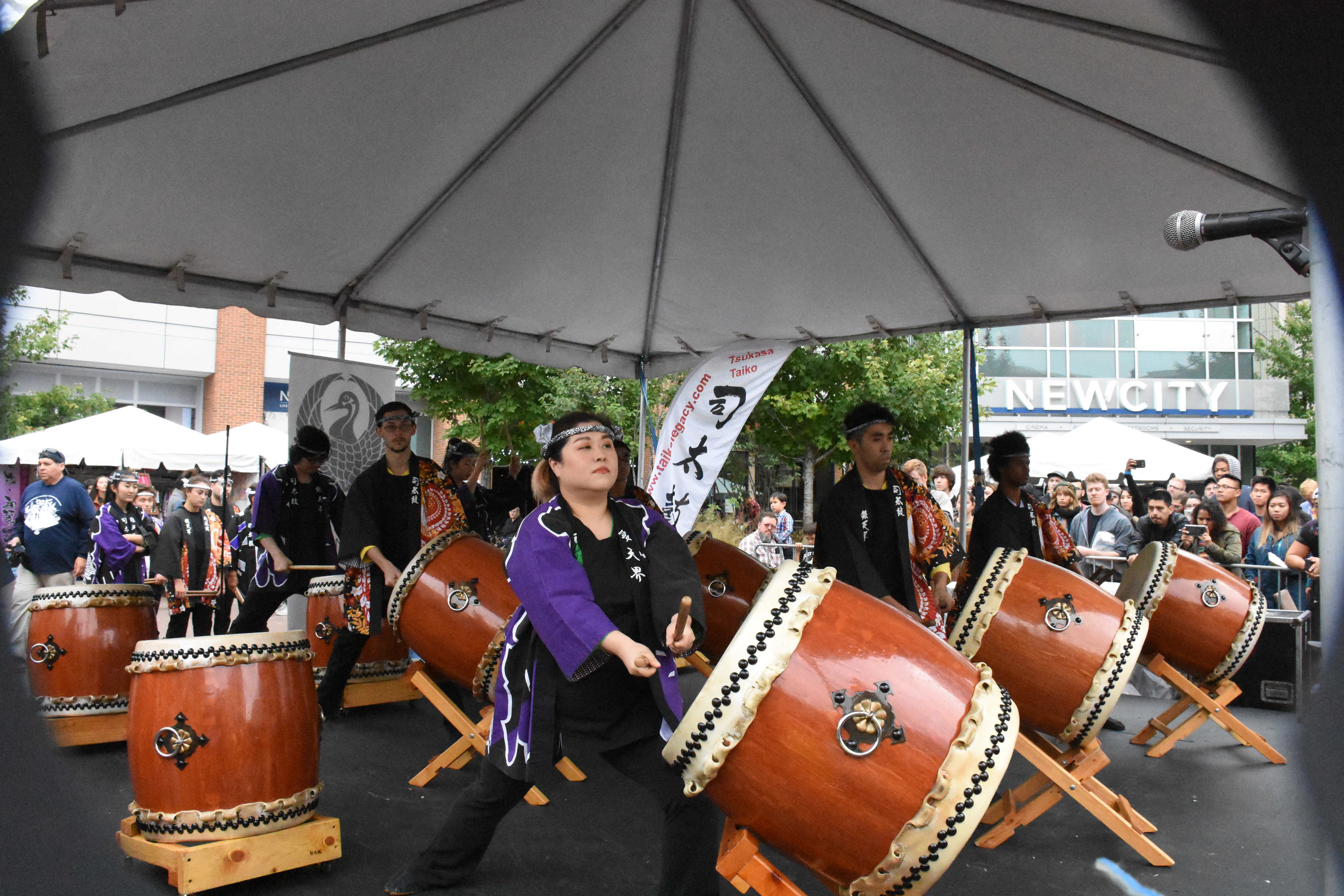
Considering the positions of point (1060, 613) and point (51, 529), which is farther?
point (51, 529)

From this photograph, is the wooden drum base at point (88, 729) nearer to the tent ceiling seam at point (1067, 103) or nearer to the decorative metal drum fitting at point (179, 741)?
the decorative metal drum fitting at point (179, 741)

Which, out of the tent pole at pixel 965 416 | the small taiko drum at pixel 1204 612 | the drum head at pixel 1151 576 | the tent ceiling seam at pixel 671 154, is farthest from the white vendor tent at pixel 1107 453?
the tent ceiling seam at pixel 671 154

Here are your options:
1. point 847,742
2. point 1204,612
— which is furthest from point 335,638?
point 1204,612

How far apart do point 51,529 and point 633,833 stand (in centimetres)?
464

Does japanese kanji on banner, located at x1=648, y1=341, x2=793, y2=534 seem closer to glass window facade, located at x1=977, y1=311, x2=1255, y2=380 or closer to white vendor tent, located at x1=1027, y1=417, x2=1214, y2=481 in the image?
white vendor tent, located at x1=1027, y1=417, x2=1214, y2=481

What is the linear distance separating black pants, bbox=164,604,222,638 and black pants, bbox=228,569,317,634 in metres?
1.71

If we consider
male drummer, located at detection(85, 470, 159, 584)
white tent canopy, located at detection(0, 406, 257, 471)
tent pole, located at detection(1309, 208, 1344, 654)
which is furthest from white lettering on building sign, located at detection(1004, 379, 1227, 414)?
tent pole, located at detection(1309, 208, 1344, 654)

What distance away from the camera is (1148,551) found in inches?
169

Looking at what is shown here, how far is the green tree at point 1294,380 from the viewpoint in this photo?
14.4 meters

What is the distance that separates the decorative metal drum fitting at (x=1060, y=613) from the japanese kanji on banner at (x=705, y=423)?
234 centimetres

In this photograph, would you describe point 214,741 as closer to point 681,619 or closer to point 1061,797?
point 681,619

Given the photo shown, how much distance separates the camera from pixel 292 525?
4.63 metres

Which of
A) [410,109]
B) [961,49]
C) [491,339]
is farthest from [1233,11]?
[491,339]

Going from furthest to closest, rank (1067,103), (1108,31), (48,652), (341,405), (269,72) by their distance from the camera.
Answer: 1. (341,405)
2. (48,652)
3. (1067,103)
4. (269,72)
5. (1108,31)
